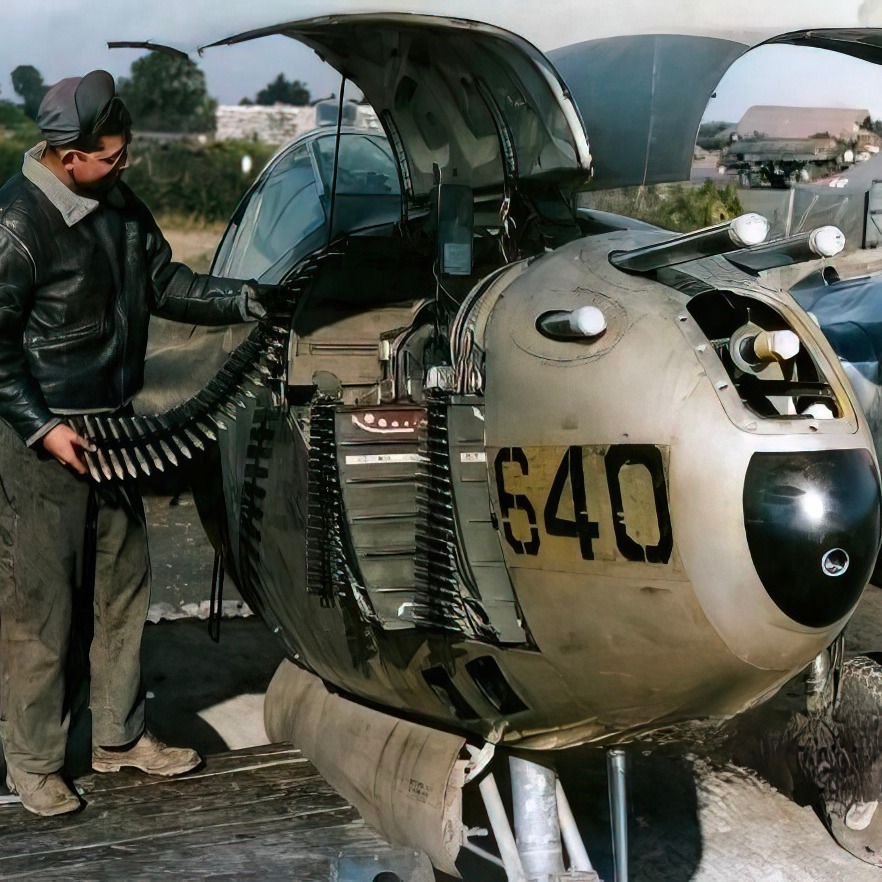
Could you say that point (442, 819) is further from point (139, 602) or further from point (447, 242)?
point (447, 242)

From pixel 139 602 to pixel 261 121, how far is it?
19102mm

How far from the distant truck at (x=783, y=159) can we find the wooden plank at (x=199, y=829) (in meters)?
2.14

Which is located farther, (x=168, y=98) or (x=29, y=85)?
(x=168, y=98)

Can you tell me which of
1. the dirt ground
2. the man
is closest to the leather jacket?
the man

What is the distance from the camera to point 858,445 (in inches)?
111

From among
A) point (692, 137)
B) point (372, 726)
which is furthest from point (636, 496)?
point (372, 726)

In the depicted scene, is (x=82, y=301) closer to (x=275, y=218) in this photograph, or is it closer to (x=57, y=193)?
(x=57, y=193)

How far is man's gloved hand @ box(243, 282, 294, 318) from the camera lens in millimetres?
3736

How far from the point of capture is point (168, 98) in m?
25.3

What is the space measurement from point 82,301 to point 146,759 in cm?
147

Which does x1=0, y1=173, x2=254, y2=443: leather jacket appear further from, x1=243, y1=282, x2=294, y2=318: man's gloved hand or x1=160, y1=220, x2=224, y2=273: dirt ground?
x1=160, y1=220, x2=224, y2=273: dirt ground

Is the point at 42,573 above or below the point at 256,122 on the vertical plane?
below

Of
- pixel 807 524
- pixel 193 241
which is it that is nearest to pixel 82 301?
pixel 807 524

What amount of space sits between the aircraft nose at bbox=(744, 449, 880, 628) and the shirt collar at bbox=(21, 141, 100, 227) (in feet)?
6.75
